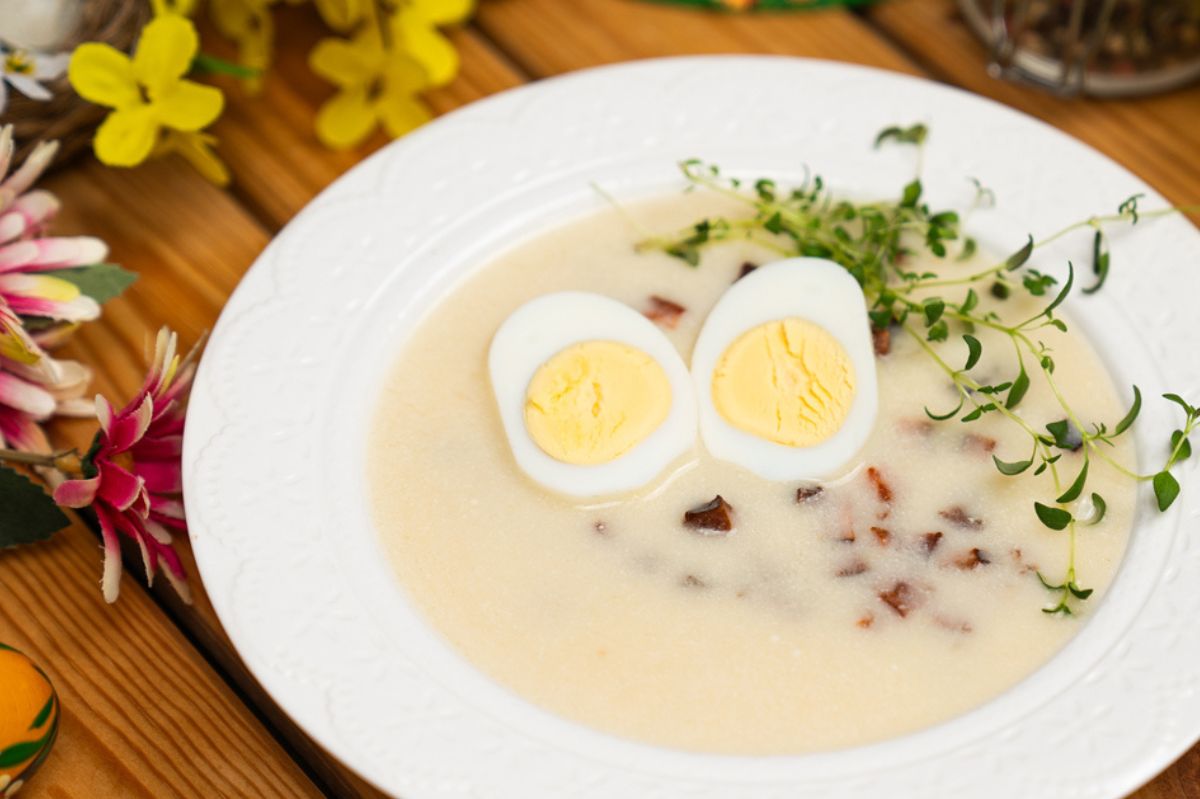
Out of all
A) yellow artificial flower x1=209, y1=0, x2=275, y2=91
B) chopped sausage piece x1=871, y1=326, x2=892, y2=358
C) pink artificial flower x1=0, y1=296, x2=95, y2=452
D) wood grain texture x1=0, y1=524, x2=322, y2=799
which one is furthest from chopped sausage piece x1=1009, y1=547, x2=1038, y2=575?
yellow artificial flower x1=209, y1=0, x2=275, y2=91

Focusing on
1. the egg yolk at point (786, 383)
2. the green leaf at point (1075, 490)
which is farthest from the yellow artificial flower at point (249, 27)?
the green leaf at point (1075, 490)

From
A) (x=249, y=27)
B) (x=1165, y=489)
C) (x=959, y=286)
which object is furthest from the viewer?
(x=249, y=27)

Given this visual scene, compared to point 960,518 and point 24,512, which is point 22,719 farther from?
point 960,518

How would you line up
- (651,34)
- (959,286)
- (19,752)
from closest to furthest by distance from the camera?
(19,752)
(959,286)
(651,34)

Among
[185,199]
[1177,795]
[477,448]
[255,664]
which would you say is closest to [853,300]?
[477,448]

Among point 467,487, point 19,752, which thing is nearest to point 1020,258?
point 467,487

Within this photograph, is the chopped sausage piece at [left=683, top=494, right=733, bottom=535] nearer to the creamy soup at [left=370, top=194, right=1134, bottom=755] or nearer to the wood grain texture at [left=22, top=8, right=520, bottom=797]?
the creamy soup at [left=370, top=194, right=1134, bottom=755]

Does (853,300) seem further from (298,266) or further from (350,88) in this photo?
(350,88)
